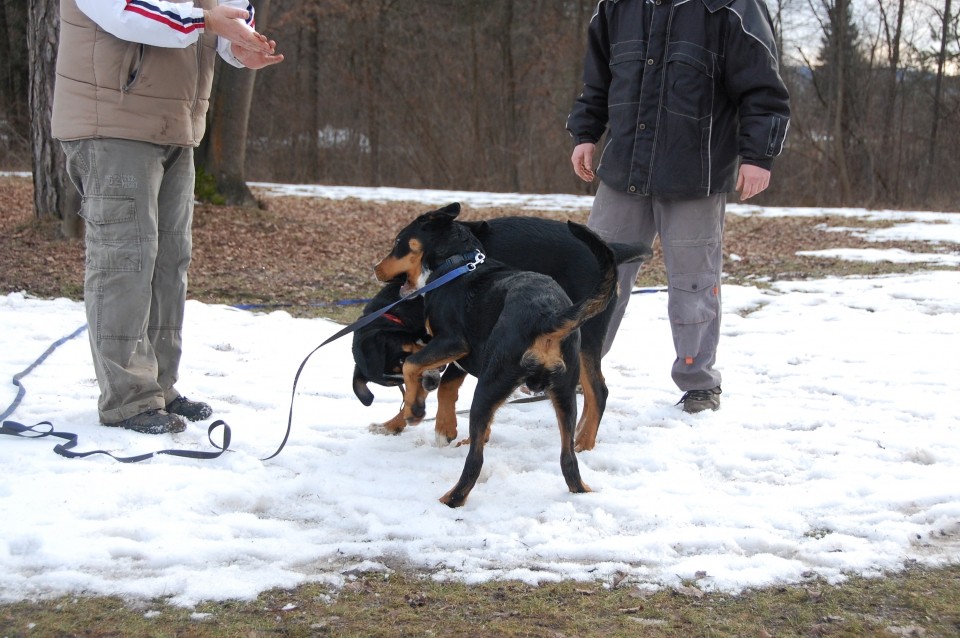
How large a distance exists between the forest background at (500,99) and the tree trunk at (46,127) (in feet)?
54.0

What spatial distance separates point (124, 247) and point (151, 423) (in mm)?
844

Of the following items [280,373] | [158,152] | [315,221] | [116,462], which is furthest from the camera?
[315,221]

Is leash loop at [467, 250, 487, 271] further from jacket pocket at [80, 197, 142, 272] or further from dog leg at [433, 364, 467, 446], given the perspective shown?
jacket pocket at [80, 197, 142, 272]

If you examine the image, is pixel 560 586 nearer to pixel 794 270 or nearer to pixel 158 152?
pixel 158 152

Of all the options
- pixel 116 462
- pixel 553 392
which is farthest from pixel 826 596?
pixel 116 462

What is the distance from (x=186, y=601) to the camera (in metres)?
2.80

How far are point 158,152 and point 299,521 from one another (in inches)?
74.9

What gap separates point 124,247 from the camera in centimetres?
411

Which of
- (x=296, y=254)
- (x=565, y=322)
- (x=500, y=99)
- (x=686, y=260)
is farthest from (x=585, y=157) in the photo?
(x=500, y=99)

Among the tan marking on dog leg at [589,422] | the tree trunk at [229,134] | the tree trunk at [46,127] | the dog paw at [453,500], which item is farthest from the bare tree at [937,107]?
the dog paw at [453,500]

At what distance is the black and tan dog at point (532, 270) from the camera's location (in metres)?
4.36

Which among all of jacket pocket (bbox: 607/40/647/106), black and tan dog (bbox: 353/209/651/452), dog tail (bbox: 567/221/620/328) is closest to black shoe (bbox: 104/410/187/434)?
black and tan dog (bbox: 353/209/651/452)

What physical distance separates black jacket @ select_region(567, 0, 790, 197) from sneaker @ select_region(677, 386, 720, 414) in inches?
43.0

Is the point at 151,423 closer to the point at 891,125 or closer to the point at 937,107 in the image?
the point at 891,125
